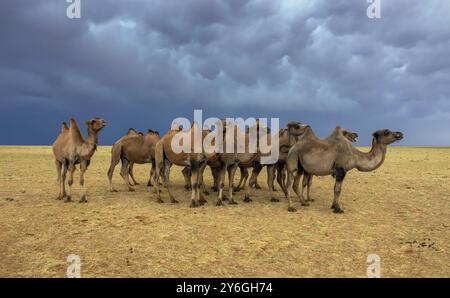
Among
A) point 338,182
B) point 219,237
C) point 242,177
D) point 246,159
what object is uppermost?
point 246,159

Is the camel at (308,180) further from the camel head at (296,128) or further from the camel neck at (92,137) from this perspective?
the camel neck at (92,137)

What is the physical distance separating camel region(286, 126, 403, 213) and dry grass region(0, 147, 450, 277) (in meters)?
1.25

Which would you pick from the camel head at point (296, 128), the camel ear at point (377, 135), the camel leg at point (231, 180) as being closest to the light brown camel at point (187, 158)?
the camel leg at point (231, 180)

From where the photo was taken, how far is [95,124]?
12.9m

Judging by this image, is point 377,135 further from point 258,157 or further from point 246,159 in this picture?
point 246,159

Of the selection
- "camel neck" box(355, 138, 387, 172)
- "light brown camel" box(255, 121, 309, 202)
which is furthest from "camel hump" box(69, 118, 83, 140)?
"camel neck" box(355, 138, 387, 172)

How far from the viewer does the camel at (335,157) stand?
1194 centimetres

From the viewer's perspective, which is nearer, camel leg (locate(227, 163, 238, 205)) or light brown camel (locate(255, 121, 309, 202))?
camel leg (locate(227, 163, 238, 205))

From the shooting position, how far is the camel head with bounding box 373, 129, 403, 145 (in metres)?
12.1

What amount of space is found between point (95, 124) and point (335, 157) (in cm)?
808

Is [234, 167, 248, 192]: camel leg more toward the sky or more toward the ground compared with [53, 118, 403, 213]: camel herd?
more toward the ground

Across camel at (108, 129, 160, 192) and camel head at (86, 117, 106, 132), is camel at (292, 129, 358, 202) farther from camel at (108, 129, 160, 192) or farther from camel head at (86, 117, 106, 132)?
camel head at (86, 117, 106, 132)

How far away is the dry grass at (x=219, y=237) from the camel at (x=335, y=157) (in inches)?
49.4

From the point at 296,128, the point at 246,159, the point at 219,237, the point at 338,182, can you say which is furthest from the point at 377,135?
the point at 219,237
